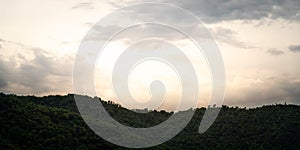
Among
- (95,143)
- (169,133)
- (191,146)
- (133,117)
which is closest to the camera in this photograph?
(95,143)

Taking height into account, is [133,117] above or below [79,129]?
above

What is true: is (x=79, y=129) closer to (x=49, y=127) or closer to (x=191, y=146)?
(x=49, y=127)

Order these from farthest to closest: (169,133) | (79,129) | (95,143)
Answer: (169,133), (79,129), (95,143)

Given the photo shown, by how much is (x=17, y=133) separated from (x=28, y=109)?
17338 millimetres

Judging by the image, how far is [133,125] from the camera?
135625 millimetres

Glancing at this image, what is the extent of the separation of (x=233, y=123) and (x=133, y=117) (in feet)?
118

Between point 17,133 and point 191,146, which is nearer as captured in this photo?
point 17,133

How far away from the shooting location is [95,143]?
95.1m

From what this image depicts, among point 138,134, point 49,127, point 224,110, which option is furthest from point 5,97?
point 224,110

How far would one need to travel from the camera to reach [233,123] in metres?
134

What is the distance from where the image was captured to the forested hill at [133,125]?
88812 mm

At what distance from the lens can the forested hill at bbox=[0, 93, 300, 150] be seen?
88.8 meters

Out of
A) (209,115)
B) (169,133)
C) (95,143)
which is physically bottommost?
(95,143)

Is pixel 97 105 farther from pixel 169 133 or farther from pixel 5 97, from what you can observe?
pixel 5 97
